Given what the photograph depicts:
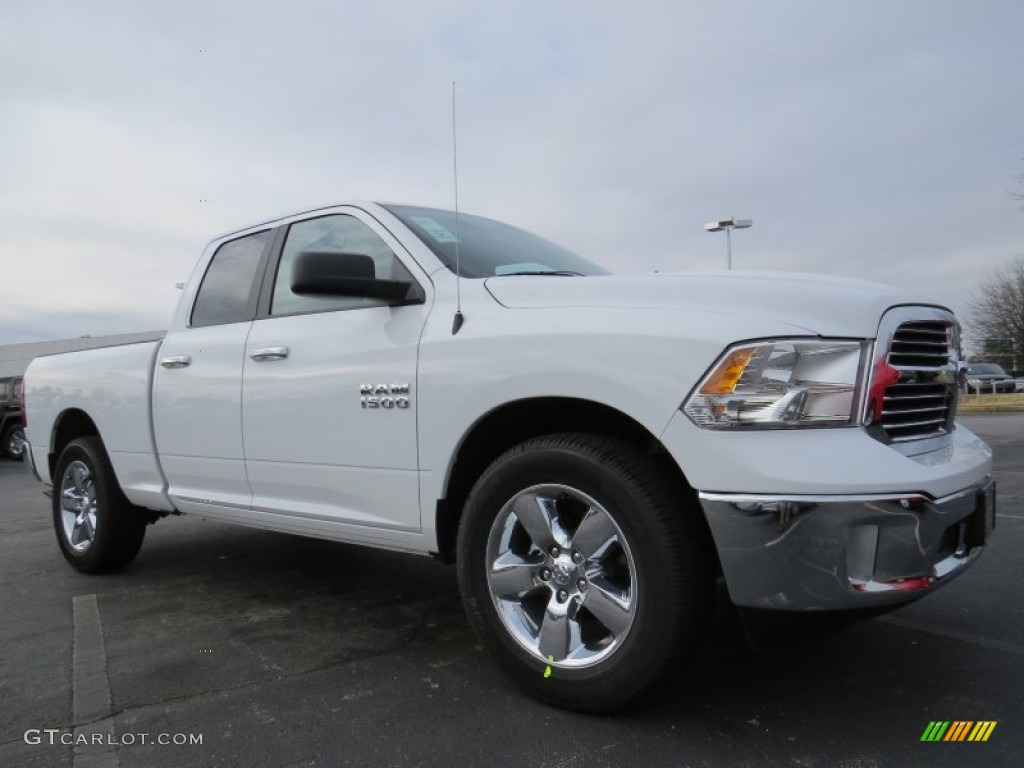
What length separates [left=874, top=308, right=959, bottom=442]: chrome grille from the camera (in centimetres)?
229

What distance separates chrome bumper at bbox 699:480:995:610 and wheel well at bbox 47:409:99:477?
4.21m

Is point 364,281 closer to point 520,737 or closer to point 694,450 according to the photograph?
point 694,450

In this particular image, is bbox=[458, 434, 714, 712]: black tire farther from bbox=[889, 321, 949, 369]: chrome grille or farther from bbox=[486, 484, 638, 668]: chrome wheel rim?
bbox=[889, 321, 949, 369]: chrome grille

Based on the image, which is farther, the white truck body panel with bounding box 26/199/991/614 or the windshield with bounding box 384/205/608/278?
the windshield with bounding box 384/205/608/278

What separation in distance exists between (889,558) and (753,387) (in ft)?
1.90

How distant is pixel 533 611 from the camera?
8.80 ft

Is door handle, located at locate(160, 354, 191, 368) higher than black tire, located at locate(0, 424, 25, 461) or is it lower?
higher

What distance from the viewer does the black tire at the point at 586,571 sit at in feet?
7.40

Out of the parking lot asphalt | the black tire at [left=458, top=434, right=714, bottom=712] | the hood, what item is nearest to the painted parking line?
the parking lot asphalt

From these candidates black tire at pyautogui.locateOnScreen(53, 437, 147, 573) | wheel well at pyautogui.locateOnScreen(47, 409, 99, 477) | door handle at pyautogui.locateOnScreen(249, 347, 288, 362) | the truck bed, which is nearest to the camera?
door handle at pyautogui.locateOnScreen(249, 347, 288, 362)

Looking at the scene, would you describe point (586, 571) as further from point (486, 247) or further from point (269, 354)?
point (269, 354)

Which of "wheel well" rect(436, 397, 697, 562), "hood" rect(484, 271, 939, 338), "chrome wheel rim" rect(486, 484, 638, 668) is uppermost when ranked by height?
"hood" rect(484, 271, 939, 338)

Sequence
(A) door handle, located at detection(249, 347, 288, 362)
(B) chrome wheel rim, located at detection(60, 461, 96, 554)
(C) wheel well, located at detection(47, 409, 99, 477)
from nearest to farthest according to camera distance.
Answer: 1. (A) door handle, located at detection(249, 347, 288, 362)
2. (B) chrome wheel rim, located at detection(60, 461, 96, 554)
3. (C) wheel well, located at detection(47, 409, 99, 477)

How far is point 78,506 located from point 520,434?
11.4 feet
